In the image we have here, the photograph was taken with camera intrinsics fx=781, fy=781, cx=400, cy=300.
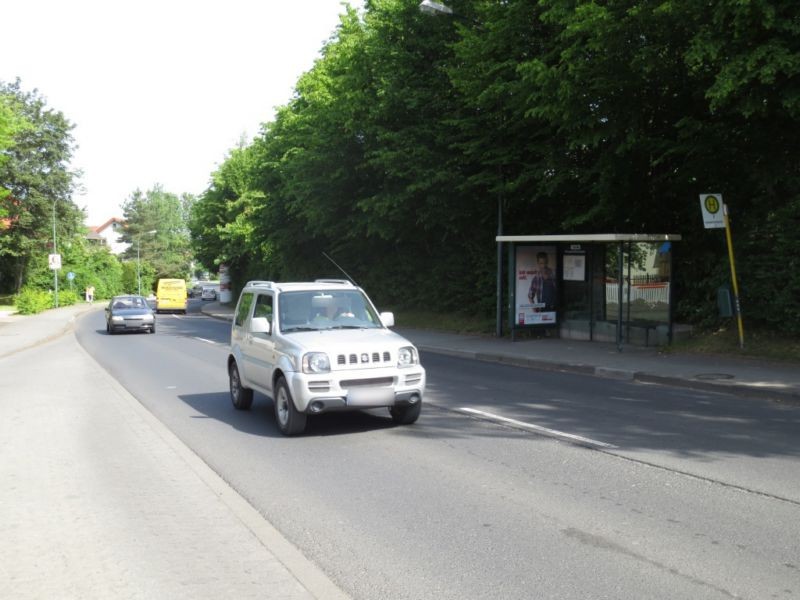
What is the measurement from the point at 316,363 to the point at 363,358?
1.67 ft

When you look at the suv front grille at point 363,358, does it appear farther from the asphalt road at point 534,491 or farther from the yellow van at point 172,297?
the yellow van at point 172,297

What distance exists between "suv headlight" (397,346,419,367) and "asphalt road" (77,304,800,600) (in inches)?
31.4

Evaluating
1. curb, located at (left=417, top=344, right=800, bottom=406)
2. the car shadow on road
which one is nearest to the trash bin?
curb, located at (left=417, top=344, right=800, bottom=406)

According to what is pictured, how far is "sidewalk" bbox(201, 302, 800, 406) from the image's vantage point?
11539mm

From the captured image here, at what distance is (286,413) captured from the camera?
8680mm

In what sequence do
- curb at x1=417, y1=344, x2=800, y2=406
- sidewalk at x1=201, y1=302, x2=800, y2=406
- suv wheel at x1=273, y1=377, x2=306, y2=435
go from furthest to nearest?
sidewalk at x1=201, y1=302, x2=800, y2=406
curb at x1=417, y1=344, x2=800, y2=406
suv wheel at x1=273, y1=377, x2=306, y2=435

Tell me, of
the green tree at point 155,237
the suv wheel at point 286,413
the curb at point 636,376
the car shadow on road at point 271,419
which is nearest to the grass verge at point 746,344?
the curb at point 636,376

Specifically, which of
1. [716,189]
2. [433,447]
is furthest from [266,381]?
[716,189]

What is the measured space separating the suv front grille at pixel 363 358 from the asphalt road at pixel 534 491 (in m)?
0.85

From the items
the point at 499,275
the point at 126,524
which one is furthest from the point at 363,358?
the point at 499,275

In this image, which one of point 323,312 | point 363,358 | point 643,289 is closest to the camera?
point 363,358

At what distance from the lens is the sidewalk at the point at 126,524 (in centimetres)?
427

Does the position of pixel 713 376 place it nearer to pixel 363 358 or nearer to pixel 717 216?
pixel 717 216

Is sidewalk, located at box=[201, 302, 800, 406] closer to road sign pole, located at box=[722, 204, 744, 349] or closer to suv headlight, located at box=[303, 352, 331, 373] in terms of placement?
road sign pole, located at box=[722, 204, 744, 349]
